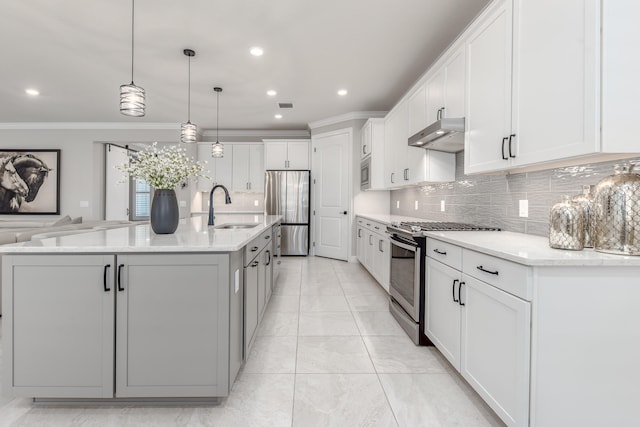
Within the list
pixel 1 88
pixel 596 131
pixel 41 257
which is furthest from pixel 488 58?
pixel 1 88

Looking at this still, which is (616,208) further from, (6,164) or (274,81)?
(6,164)

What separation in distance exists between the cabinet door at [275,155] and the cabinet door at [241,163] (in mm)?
646

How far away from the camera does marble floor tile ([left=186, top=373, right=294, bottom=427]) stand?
1.61 meters

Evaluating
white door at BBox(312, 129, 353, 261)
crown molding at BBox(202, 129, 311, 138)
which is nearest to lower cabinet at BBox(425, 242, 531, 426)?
white door at BBox(312, 129, 353, 261)

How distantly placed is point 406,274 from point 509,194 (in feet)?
3.24

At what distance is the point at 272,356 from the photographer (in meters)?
2.28

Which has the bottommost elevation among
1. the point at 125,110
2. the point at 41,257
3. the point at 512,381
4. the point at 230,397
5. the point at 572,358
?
the point at 230,397

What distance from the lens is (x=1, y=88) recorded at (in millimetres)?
4562

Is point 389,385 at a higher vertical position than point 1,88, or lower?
lower

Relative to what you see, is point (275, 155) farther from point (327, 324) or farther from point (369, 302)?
point (327, 324)

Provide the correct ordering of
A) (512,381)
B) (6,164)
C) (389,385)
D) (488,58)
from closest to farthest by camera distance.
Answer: (512,381) < (389,385) < (488,58) < (6,164)

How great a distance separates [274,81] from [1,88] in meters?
3.93

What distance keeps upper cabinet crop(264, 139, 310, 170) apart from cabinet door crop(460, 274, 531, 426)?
4.99m

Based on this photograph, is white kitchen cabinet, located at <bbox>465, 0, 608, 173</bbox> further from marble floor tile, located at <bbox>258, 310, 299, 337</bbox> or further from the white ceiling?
marble floor tile, located at <bbox>258, 310, 299, 337</bbox>
